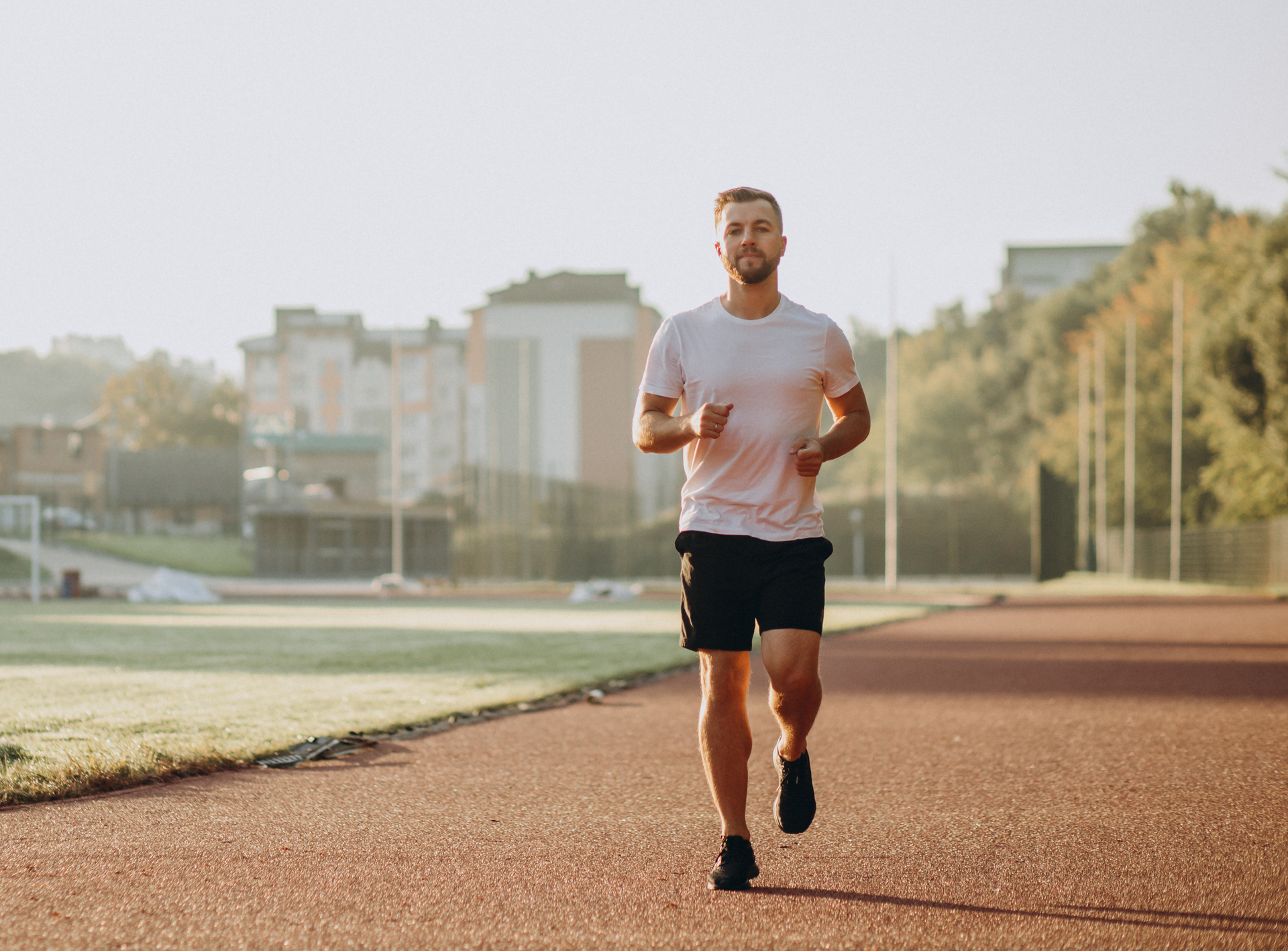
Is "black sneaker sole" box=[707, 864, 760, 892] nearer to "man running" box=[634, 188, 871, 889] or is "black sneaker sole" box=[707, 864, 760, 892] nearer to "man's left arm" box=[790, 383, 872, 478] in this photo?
"man running" box=[634, 188, 871, 889]

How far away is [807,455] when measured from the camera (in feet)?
11.9

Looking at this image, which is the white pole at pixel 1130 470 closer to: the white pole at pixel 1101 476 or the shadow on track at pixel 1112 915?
the white pole at pixel 1101 476

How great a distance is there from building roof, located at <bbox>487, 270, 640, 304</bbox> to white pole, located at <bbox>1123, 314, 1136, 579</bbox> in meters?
30.3

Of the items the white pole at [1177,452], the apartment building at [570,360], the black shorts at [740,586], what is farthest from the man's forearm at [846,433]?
the apartment building at [570,360]

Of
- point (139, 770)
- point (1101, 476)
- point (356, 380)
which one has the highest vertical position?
point (356, 380)

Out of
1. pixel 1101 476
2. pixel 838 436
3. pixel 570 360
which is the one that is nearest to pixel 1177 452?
pixel 1101 476

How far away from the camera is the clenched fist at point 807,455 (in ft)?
11.9

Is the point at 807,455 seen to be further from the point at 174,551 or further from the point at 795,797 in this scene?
the point at 174,551

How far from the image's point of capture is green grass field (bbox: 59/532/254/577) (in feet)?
157

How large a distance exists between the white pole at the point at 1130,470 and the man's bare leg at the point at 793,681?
40.3 m

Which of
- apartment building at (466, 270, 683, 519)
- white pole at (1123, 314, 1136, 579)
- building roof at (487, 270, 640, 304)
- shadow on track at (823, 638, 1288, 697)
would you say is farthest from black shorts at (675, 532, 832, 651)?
building roof at (487, 270, 640, 304)

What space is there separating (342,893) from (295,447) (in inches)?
2997

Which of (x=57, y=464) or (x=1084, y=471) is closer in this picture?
(x=1084, y=471)

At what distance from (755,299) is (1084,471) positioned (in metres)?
44.0
